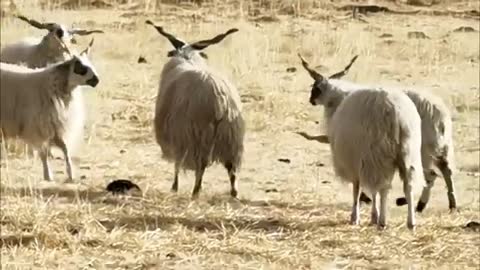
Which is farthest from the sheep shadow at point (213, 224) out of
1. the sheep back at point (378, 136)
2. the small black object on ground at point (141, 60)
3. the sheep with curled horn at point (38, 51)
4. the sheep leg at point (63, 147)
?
the small black object on ground at point (141, 60)

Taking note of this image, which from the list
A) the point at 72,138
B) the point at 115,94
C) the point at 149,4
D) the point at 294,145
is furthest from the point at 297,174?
the point at 149,4

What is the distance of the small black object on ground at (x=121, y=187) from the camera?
6535 millimetres

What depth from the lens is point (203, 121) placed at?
664cm

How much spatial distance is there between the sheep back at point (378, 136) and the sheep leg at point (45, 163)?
74.4 inches

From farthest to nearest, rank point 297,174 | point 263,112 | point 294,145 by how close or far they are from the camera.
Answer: point 263,112, point 294,145, point 297,174

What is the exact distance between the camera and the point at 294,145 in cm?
824

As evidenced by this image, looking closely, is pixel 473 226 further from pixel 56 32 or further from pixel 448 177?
pixel 56 32

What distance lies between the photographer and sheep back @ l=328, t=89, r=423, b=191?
18.8 ft

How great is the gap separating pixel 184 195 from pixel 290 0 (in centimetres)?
227

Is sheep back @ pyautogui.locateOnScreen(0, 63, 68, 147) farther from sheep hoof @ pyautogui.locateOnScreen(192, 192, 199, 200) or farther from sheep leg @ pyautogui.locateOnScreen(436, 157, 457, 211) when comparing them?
sheep leg @ pyautogui.locateOnScreen(436, 157, 457, 211)

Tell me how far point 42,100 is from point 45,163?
0.37 meters

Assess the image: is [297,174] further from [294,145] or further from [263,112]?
[263,112]

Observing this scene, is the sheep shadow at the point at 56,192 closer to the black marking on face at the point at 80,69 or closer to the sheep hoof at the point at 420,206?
the black marking on face at the point at 80,69

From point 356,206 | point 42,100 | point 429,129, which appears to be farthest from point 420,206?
point 42,100
